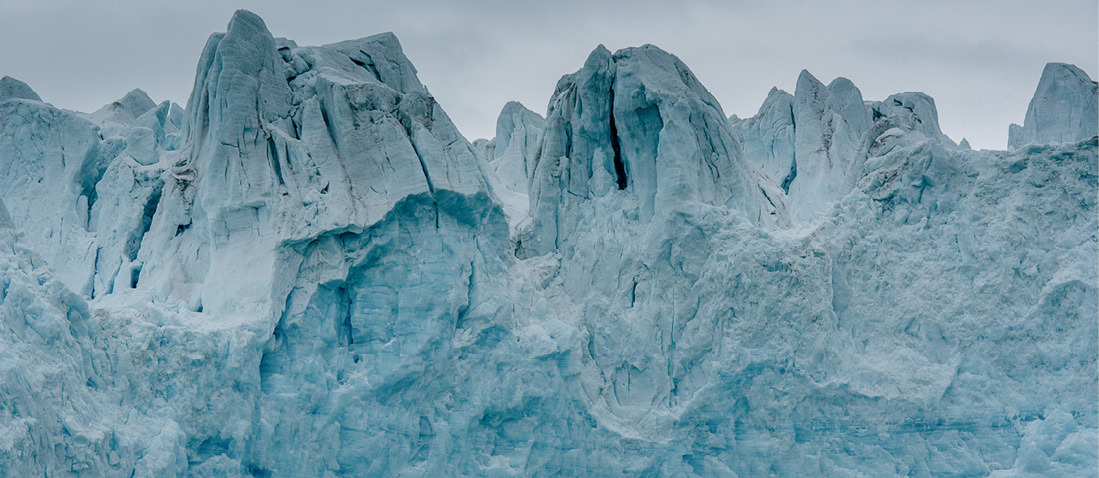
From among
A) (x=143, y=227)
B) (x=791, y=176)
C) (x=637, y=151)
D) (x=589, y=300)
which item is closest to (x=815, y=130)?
(x=791, y=176)

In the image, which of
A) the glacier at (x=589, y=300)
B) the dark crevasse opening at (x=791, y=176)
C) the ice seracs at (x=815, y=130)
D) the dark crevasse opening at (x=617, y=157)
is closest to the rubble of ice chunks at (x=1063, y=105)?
the ice seracs at (x=815, y=130)

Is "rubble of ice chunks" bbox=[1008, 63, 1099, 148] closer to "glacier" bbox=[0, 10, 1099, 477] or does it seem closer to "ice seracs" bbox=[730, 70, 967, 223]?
"ice seracs" bbox=[730, 70, 967, 223]

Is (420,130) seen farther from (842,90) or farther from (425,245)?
(842,90)

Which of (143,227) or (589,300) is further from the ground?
(143,227)

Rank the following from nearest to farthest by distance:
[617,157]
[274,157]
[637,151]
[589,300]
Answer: [274,157], [589,300], [637,151], [617,157]

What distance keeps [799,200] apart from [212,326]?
49.1 feet

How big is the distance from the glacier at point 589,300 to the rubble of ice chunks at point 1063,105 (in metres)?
6.79

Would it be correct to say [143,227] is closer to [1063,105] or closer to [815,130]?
[815,130]

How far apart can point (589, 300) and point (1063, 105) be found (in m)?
12.9

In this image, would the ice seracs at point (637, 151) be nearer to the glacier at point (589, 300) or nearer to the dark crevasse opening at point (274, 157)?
the glacier at point (589, 300)

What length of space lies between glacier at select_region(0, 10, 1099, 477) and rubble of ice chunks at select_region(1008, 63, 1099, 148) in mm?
6793

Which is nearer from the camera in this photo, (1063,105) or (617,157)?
(617,157)

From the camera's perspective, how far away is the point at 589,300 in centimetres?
1356

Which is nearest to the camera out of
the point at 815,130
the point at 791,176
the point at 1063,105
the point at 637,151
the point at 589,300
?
the point at 589,300
